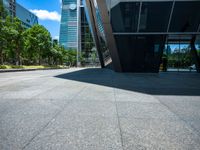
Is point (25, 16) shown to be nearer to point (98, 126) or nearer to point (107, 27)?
point (107, 27)

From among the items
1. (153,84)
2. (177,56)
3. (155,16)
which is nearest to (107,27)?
(155,16)

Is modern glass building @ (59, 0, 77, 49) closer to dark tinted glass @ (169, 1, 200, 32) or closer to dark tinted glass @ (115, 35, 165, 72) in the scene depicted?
dark tinted glass @ (115, 35, 165, 72)

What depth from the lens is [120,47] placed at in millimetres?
18344

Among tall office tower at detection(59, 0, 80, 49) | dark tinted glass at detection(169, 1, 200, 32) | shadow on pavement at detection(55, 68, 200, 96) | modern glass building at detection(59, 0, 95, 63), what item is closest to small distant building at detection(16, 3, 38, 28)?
modern glass building at detection(59, 0, 95, 63)

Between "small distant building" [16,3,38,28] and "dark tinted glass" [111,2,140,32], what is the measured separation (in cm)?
11044

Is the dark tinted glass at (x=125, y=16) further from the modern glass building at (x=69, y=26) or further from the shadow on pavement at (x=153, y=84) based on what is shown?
the modern glass building at (x=69, y=26)

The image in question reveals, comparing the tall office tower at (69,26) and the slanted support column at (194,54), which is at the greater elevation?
the tall office tower at (69,26)

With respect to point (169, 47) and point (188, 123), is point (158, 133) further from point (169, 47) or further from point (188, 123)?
point (169, 47)

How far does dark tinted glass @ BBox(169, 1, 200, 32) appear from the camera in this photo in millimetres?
16031

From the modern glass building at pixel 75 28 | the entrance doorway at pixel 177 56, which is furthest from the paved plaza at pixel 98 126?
the modern glass building at pixel 75 28

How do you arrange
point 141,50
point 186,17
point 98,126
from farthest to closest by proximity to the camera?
point 141,50 < point 186,17 < point 98,126

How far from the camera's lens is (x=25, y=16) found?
11981 cm

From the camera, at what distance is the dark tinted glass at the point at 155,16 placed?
53.2 ft

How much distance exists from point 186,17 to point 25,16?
412 feet
